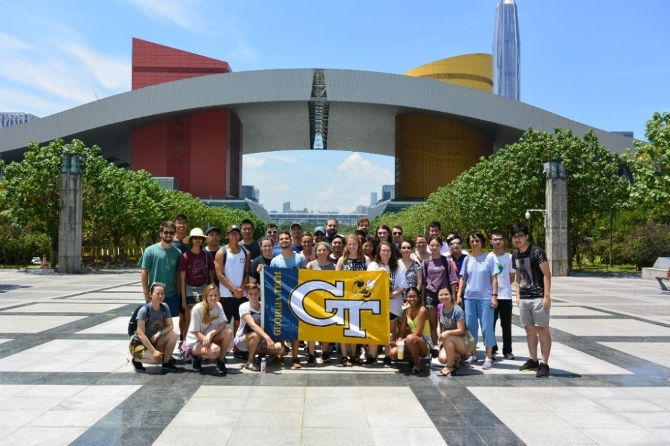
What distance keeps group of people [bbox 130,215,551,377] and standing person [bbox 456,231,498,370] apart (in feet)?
0.05

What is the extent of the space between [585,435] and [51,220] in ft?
111

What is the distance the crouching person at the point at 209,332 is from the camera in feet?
24.2

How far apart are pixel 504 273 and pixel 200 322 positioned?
4.68 meters

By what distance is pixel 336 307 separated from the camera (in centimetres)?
794

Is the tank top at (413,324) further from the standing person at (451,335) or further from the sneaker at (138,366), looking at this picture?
the sneaker at (138,366)

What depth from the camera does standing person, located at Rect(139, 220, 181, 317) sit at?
7.90m

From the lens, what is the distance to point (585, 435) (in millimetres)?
5078

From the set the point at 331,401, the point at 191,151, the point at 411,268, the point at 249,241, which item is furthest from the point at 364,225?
the point at 191,151

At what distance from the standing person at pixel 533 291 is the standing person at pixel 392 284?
1666mm

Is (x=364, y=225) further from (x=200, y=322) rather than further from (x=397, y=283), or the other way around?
(x=200, y=322)

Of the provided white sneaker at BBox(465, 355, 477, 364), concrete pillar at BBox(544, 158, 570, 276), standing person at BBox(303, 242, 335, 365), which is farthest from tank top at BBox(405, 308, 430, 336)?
concrete pillar at BBox(544, 158, 570, 276)

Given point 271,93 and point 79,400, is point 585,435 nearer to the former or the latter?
point 79,400

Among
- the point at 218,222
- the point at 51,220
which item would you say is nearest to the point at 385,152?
the point at 218,222

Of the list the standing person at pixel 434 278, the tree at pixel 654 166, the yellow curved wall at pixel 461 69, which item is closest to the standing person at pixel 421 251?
the standing person at pixel 434 278
